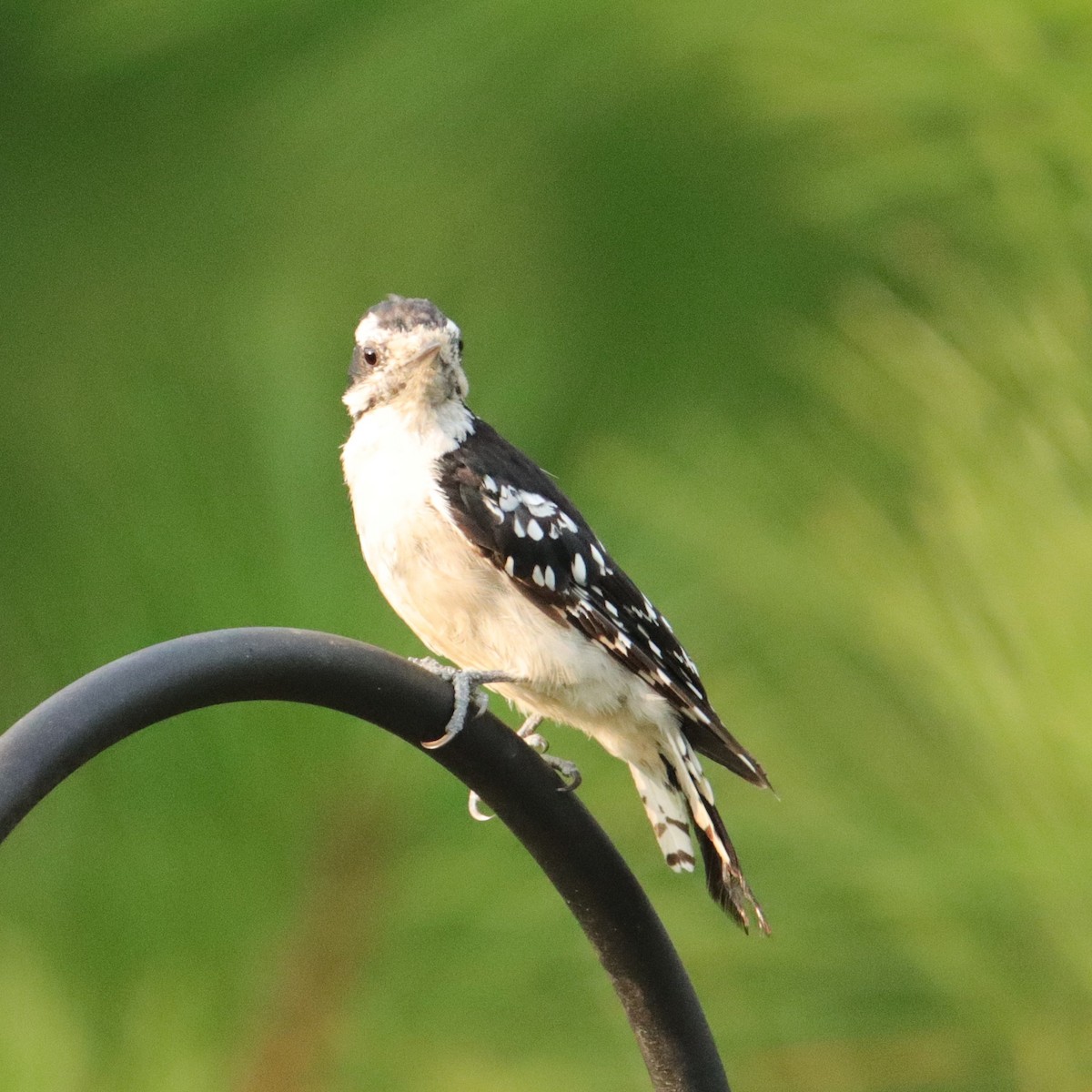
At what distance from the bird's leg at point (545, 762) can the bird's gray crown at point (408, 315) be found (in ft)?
2.11

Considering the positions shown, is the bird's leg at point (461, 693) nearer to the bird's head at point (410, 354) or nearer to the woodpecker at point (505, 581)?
the woodpecker at point (505, 581)

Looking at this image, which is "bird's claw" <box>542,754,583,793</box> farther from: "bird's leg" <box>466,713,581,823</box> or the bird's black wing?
the bird's black wing

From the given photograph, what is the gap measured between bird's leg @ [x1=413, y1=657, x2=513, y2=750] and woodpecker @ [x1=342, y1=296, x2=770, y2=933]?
8.6 inches

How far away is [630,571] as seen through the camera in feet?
8.21

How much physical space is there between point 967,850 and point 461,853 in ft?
1.98

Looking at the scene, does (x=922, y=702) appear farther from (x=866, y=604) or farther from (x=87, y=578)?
(x=87, y=578)

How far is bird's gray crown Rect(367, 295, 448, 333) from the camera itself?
8.98ft

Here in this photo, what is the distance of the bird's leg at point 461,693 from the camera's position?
6.24ft

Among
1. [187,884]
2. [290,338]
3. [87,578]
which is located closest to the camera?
[187,884]

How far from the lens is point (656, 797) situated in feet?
8.58

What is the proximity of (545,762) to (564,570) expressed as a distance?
2.24 ft

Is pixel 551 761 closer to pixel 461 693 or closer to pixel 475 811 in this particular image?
pixel 475 811

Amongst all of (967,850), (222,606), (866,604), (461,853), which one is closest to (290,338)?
(222,606)

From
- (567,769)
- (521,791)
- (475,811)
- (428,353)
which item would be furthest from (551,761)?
(428,353)
